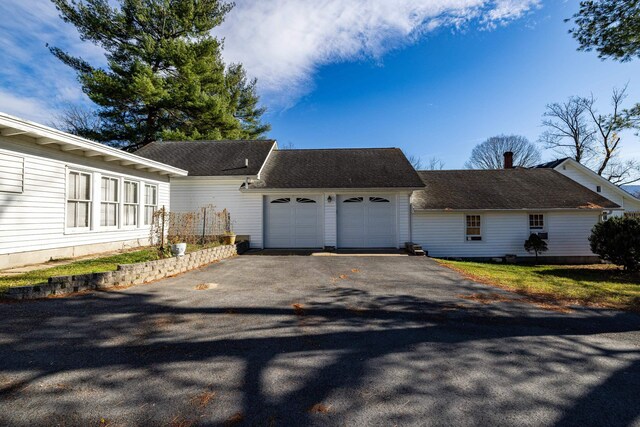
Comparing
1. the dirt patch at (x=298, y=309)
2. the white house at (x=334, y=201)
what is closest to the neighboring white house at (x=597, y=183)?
the white house at (x=334, y=201)

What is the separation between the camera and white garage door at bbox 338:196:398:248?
13.3m

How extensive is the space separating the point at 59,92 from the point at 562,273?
35.4 metres

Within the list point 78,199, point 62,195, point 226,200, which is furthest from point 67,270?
point 226,200

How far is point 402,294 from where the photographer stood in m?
6.20

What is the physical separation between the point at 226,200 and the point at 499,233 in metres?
13.2

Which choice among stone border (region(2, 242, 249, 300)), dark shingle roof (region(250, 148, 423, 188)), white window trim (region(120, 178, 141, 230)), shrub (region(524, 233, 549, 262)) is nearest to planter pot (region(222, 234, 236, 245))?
dark shingle roof (region(250, 148, 423, 188))

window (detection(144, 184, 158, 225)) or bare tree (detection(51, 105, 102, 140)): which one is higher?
bare tree (detection(51, 105, 102, 140))

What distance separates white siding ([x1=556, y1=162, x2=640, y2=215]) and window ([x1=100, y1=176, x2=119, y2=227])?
24454 millimetres

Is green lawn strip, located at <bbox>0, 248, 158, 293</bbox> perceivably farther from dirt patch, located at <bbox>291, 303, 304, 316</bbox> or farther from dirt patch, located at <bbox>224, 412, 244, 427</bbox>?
dirt patch, located at <bbox>224, 412, 244, 427</bbox>

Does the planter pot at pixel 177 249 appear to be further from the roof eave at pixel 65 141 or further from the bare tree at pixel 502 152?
the bare tree at pixel 502 152

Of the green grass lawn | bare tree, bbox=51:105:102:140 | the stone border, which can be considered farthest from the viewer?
bare tree, bbox=51:105:102:140

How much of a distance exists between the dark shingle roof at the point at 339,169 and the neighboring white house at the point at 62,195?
4.97 m

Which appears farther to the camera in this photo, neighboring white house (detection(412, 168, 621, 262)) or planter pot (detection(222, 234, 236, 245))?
neighboring white house (detection(412, 168, 621, 262))

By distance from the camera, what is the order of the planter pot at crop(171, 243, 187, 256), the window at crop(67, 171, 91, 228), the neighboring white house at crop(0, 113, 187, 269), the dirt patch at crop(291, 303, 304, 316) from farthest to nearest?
1. the window at crop(67, 171, 91, 228)
2. the planter pot at crop(171, 243, 187, 256)
3. the neighboring white house at crop(0, 113, 187, 269)
4. the dirt patch at crop(291, 303, 304, 316)
